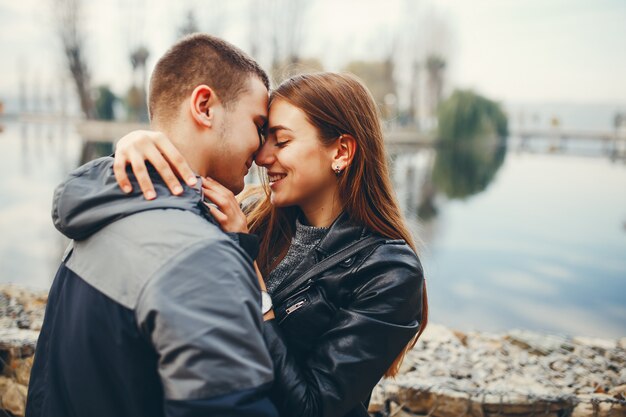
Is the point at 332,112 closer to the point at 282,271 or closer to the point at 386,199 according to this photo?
the point at 386,199

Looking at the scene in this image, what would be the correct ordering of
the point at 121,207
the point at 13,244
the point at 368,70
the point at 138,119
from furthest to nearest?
the point at 368,70
the point at 138,119
the point at 13,244
the point at 121,207

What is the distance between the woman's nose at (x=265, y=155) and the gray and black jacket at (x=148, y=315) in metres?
0.56

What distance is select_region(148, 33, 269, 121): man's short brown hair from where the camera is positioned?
136 centimetres

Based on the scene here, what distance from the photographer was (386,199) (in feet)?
5.82

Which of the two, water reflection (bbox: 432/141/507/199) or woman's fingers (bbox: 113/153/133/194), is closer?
woman's fingers (bbox: 113/153/133/194)

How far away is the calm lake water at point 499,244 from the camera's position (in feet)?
20.0

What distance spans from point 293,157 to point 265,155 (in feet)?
0.33

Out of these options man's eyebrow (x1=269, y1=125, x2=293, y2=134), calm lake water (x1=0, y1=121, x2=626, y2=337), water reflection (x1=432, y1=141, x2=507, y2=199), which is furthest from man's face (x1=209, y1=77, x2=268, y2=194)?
water reflection (x1=432, y1=141, x2=507, y2=199)

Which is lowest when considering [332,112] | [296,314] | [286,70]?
[296,314]

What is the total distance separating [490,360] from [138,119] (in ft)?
106

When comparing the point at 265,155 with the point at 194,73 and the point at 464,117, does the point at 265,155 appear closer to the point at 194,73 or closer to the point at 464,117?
the point at 194,73

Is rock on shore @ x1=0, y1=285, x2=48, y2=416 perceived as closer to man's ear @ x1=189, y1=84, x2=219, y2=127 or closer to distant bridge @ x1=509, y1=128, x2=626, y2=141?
man's ear @ x1=189, y1=84, x2=219, y2=127

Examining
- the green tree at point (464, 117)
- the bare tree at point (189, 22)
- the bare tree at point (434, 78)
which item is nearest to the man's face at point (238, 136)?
the bare tree at point (189, 22)

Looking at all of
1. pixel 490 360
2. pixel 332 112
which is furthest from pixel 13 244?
pixel 332 112
